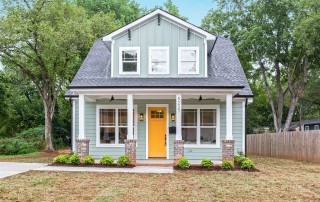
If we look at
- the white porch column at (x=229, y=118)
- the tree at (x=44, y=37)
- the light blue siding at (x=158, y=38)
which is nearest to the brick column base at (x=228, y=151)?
the white porch column at (x=229, y=118)

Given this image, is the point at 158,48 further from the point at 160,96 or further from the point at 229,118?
the point at 229,118

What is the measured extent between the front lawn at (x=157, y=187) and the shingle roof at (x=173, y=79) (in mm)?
3811

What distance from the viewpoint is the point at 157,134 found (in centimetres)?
1661

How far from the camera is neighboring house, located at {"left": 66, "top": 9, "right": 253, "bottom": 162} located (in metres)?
15.8

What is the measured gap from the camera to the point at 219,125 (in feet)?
53.3

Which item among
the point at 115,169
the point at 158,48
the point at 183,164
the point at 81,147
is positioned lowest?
the point at 115,169

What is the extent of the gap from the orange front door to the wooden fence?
723cm

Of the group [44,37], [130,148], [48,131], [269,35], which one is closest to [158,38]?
[130,148]

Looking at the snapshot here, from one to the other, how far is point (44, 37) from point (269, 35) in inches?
747

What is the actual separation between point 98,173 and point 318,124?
3206 cm

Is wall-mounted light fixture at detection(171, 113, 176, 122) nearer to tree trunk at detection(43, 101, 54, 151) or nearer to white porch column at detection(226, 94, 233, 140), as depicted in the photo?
white porch column at detection(226, 94, 233, 140)

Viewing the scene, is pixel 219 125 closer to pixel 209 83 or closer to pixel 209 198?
pixel 209 83

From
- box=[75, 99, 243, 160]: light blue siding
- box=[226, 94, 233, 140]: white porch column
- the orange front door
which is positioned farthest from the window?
box=[226, 94, 233, 140]: white porch column

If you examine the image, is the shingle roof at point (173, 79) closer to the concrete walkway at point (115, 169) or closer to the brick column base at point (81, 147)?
the brick column base at point (81, 147)
